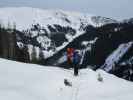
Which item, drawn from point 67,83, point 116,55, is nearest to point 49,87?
point 67,83

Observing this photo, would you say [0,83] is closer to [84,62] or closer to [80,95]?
[80,95]

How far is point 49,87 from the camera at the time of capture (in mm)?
18484

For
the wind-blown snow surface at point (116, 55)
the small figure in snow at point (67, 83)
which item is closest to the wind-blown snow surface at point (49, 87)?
the small figure in snow at point (67, 83)

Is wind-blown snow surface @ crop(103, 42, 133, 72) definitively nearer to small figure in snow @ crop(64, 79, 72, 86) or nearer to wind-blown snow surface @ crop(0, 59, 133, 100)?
wind-blown snow surface @ crop(0, 59, 133, 100)

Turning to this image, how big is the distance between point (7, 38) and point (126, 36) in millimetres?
84349

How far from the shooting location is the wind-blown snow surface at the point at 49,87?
619 inches

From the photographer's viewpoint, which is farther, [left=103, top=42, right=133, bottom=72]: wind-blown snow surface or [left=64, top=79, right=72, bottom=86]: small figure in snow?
[left=103, top=42, right=133, bottom=72]: wind-blown snow surface

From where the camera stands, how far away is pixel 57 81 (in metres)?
20.1

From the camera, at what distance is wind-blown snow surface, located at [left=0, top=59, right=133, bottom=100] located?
51.6 feet

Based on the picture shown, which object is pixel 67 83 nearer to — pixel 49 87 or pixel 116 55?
pixel 49 87

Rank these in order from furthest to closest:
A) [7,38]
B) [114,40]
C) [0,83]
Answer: [114,40]
[7,38]
[0,83]

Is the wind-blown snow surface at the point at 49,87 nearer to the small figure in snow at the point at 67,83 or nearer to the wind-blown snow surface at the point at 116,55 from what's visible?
the small figure in snow at the point at 67,83

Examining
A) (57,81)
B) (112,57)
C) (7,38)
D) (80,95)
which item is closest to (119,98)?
(80,95)

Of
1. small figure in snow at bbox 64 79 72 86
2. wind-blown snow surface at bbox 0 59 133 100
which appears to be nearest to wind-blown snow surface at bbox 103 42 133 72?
wind-blown snow surface at bbox 0 59 133 100
